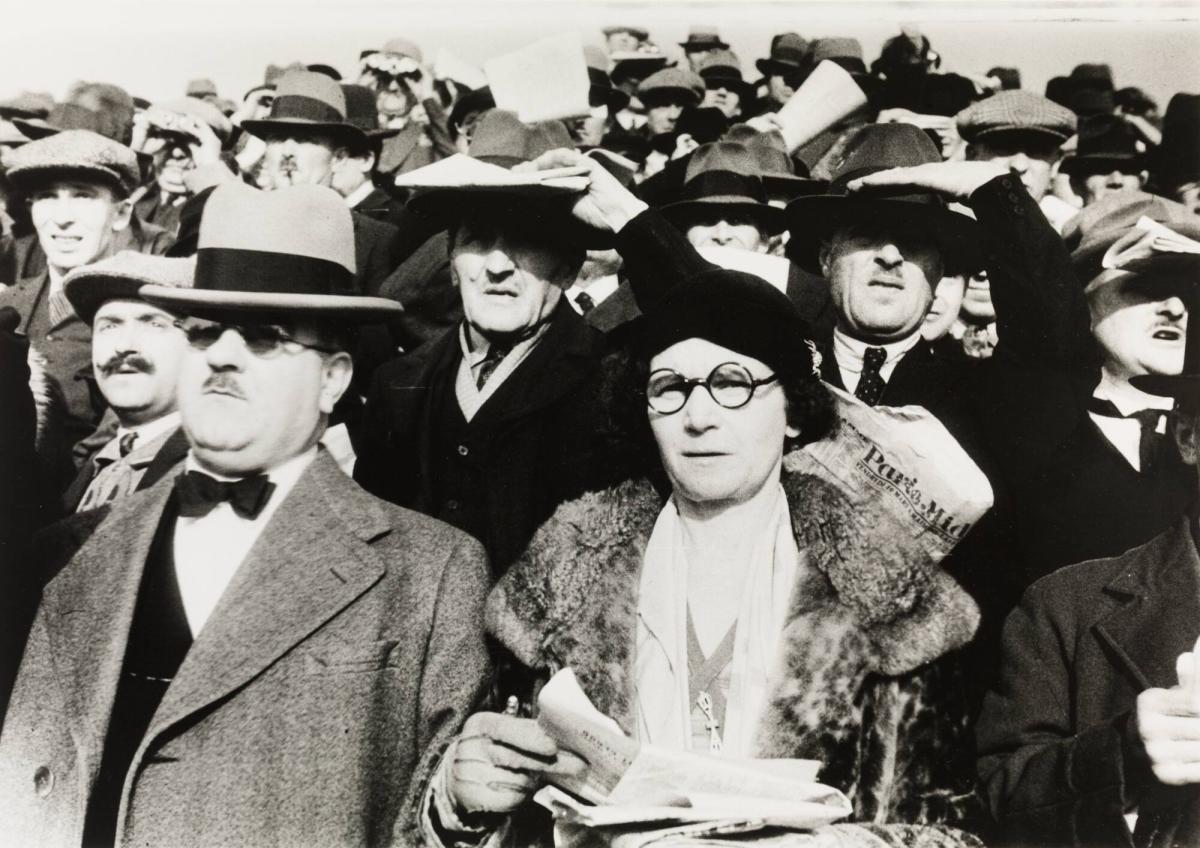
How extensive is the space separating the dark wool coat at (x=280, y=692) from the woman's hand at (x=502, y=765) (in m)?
0.15

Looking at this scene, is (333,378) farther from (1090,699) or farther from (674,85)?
(674,85)

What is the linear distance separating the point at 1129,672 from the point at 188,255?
290cm

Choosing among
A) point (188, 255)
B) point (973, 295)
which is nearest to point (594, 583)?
point (973, 295)

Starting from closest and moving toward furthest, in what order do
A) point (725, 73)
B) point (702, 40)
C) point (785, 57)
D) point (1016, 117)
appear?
point (1016, 117), point (785, 57), point (702, 40), point (725, 73)

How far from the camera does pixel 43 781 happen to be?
3.20 m

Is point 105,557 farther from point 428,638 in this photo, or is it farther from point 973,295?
point 973,295

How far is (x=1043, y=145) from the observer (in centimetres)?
452

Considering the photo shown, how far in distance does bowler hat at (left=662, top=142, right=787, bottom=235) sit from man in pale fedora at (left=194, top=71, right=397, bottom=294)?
1.30m

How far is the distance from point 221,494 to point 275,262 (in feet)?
1.93

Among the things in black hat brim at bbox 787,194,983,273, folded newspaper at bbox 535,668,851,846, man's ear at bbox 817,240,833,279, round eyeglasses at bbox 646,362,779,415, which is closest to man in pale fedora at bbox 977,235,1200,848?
folded newspaper at bbox 535,668,851,846

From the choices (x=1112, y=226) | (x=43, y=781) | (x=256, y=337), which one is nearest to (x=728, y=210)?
(x=1112, y=226)

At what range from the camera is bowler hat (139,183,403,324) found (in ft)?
10.7

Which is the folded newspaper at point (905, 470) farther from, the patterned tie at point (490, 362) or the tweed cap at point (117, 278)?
the tweed cap at point (117, 278)

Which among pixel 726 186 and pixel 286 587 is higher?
pixel 726 186
